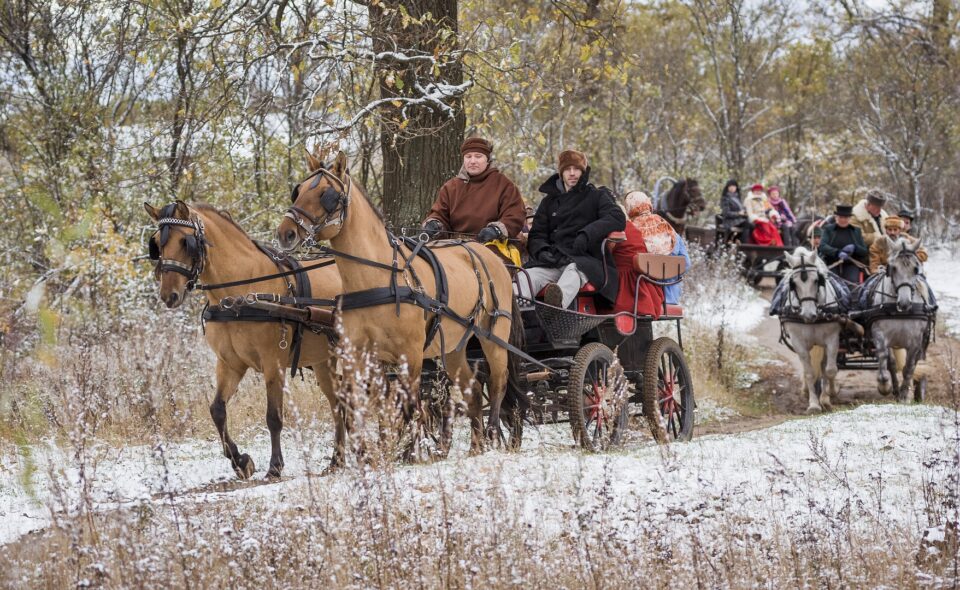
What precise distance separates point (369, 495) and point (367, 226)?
107 inches

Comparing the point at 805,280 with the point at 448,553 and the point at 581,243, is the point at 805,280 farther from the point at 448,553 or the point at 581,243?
the point at 448,553

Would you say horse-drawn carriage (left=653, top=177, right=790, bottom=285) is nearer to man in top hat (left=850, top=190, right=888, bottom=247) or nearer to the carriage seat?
man in top hat (left=850, top=190, right=888, bottom=247)

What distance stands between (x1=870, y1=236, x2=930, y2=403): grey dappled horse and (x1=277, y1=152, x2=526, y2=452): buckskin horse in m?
6.82

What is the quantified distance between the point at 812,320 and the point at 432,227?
240 inches

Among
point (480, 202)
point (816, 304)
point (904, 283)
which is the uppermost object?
point (480, 202)

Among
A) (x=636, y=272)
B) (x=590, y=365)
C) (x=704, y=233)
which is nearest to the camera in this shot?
(x=590, y=365)

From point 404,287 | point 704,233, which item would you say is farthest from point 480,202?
point 704,233

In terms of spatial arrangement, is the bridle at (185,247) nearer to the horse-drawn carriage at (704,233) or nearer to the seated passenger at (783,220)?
the horse-drawn carriage at (704,233)

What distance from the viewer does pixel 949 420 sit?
25.3 feet

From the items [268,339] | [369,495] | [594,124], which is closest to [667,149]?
[594,124]

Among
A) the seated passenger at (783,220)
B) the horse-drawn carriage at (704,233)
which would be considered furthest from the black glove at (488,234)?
the seated passenger at (783,220)

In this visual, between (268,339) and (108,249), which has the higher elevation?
(108,249)

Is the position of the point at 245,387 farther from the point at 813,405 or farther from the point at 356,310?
the point at 813,405

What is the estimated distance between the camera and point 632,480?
223 inches
